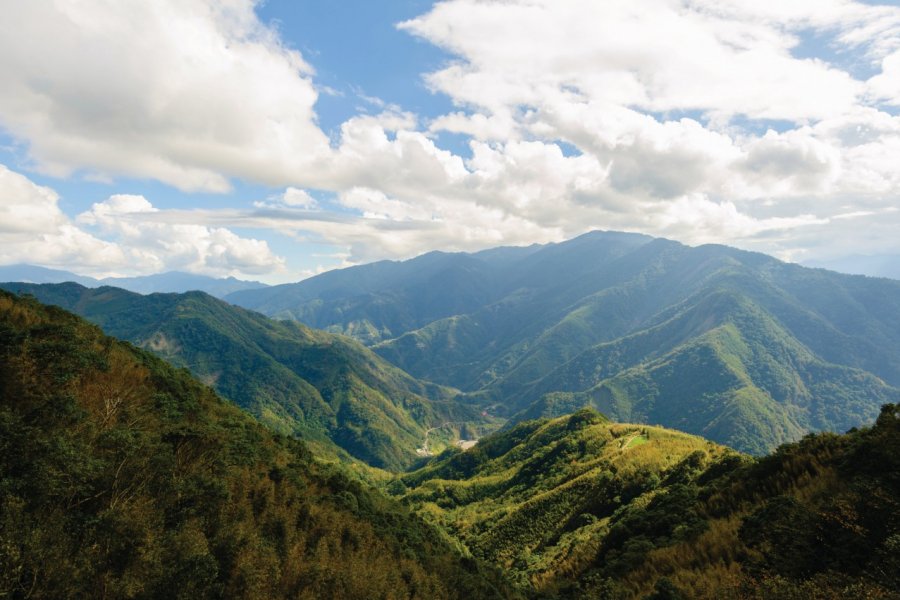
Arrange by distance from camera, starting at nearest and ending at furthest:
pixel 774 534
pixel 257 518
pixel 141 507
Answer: pixel 774 534
pixel 141 507
pixel 257 518

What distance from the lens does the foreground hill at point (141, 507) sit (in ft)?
69.4

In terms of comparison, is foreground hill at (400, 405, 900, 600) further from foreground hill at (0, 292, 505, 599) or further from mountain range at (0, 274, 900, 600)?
foreground hill at (0, 292, 505, 599)

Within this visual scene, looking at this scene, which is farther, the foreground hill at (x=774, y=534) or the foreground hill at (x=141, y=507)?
the foreground hill at (x=141, y=507)

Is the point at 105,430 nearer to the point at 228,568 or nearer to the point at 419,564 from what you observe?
the point at 228,568

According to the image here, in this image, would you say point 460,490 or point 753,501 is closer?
point 753,501

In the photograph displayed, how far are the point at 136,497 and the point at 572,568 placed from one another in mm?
42377

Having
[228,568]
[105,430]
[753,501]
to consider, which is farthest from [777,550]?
[105,430]

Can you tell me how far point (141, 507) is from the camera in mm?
26812

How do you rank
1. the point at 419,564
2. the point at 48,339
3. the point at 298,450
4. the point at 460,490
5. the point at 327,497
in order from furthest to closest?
the point at 460,490
the point at 298,450
the point at 327,497
the point at 419,564
the point at 48,339

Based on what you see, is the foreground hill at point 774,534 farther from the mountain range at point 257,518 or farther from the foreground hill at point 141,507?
the foreground hill at point 141,507

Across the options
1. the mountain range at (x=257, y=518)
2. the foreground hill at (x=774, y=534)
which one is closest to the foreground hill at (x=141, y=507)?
the mountain range at (x=257, y=518)

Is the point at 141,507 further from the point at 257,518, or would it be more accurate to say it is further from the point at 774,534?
the point at 774,534

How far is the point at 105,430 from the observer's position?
30547 millimetres

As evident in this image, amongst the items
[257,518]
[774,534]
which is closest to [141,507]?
[257,518]
